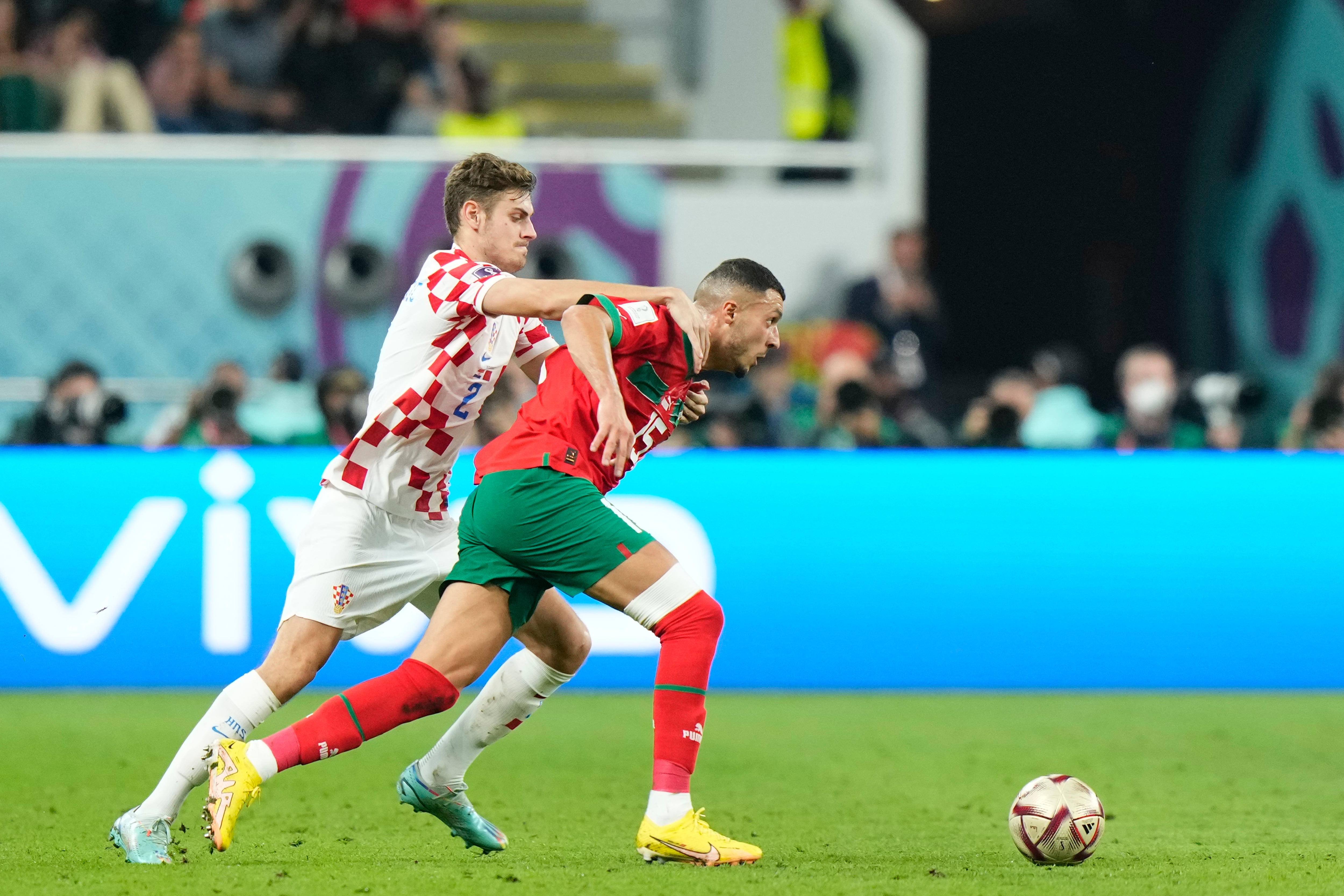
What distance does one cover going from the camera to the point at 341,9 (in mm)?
14727

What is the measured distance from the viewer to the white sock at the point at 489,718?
17.8ft

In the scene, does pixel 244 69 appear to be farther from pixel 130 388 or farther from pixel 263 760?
pixel 263 760

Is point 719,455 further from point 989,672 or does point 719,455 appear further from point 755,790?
point 755,790

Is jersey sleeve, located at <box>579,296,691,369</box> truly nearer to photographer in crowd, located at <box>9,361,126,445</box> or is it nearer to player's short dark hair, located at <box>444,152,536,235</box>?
player's short dark hair, located at <box>444,152,536,235</box>

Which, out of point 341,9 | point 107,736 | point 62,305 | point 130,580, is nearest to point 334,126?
point 341,9

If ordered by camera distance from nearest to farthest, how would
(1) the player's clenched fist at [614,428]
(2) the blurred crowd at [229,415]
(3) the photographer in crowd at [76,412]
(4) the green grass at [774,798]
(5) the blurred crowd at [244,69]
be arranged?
(1) the player's clenched fist at [614,428] → (4) the green grass at [774,798] → (2) the blurred crowd at [229,415] → (3) the photographer in crowd at [76,412] → (5) the blurred crowd at [244,69]

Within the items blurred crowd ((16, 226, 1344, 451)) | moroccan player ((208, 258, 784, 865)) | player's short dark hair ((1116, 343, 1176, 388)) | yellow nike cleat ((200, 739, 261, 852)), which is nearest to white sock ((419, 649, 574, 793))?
moroccan player ((208, 258, 784, 865))

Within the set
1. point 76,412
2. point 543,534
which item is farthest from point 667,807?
point 76,412

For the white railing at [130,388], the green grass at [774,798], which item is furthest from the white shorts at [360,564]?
the white railing at [130,388]

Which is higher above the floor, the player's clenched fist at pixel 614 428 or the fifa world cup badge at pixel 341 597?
the player's clenched fist at pixel 614 428

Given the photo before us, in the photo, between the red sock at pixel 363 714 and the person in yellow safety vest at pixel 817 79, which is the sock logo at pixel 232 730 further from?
the person in yellow safety vest at pixel 817 79

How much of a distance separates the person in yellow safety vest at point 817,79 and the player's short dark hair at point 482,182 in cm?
1013

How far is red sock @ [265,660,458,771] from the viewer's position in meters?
4.93

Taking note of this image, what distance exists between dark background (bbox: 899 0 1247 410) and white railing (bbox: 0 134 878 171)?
3788 millimetres
